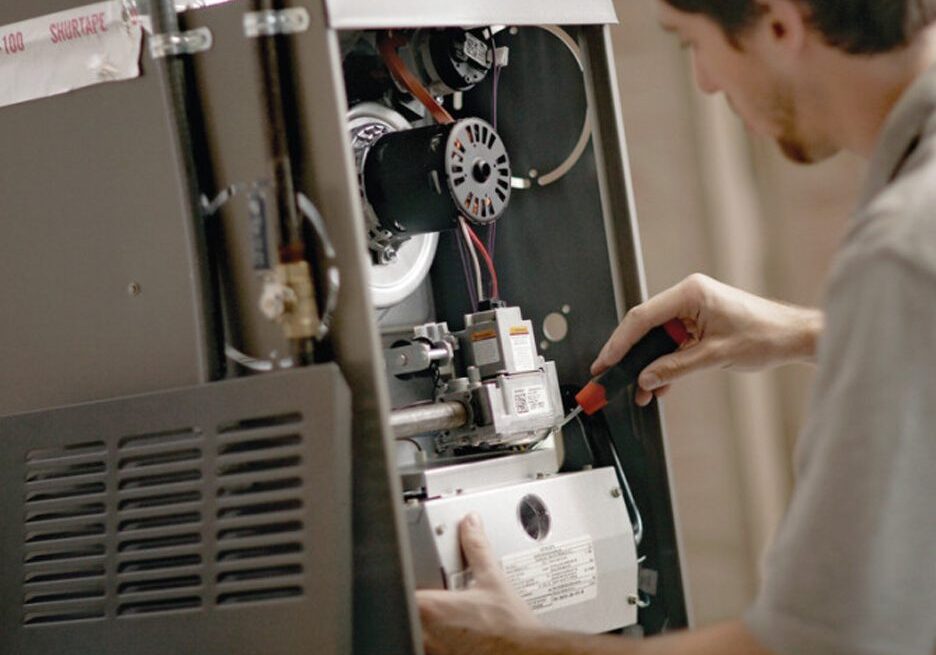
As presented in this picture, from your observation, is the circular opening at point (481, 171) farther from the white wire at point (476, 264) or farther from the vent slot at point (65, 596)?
the vent slot at point (65, 596)

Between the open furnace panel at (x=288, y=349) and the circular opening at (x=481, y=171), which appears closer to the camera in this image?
the open furnace panel at (x=288, y=349)

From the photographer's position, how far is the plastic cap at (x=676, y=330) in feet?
5.29

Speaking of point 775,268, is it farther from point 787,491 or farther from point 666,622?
point 666,622

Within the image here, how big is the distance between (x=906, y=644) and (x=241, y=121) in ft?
2.61

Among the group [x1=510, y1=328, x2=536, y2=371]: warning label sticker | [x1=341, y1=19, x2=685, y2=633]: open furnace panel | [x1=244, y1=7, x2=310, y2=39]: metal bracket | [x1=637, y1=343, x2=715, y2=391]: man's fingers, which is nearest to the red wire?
[x1=341, y1=19, x2=685, y2=633]: open furnace panel

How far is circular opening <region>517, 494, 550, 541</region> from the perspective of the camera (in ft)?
4.73

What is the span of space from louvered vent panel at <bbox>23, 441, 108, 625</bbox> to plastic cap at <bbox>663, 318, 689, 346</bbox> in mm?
729

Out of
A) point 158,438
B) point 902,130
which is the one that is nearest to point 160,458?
point 158,438

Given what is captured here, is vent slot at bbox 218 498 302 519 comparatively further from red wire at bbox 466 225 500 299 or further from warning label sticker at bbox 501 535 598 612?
red wire at bbox 466 225 500 299

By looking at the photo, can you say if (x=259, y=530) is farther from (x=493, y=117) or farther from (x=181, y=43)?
(x=493, y=117)

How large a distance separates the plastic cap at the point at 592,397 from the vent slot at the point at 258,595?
19.5 inches

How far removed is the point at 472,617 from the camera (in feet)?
4.12

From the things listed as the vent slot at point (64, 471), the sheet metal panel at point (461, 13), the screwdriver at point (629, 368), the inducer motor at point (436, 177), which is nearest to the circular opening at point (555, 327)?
the screwdriver at point (629, 368)

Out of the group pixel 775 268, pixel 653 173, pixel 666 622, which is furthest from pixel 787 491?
pixel 666 622
